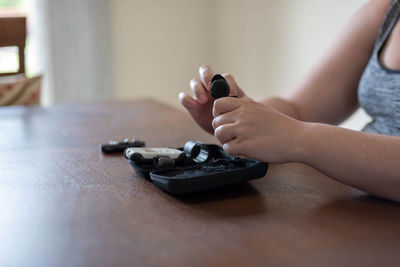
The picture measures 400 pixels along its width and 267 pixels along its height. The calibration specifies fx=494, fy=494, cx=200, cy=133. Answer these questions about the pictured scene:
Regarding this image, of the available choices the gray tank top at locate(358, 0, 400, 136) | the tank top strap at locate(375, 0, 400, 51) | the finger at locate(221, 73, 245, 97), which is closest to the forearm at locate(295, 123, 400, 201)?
the finger at locate(221, 73, 245, 97)

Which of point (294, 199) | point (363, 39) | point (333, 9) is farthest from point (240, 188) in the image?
point (333, 9)

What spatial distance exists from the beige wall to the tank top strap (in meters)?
1.72

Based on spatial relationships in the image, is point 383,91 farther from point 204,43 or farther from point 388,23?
point 204,43

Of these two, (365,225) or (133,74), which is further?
(133,74)

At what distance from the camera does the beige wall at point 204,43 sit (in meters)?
3.04

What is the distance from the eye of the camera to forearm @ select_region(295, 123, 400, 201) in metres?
0.66

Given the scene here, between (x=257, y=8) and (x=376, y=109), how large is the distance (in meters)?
2.35

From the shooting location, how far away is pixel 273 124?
713mm

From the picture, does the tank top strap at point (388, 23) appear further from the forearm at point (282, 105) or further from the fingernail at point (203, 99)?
the fingernail at point (203, 99)

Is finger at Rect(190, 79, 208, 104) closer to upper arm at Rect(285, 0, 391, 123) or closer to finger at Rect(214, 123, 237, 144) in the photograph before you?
finger at Rect(214, 123, 237, 144)

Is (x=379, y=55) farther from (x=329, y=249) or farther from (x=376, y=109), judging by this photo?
(x=329, y=249)

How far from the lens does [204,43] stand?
3859 millimetres

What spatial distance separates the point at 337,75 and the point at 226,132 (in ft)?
1.95

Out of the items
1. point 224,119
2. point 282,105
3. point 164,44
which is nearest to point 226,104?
point 224,119
